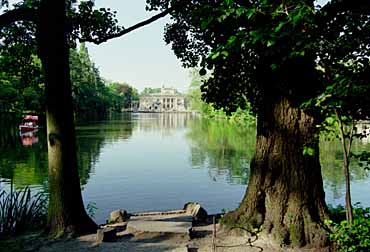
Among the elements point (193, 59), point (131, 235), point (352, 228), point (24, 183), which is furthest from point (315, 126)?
point (24, 183)

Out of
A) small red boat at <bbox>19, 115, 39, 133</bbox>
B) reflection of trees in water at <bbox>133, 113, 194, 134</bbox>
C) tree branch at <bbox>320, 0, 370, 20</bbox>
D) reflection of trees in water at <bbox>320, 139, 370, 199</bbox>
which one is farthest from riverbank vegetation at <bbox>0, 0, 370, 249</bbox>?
reflection of trees in water at <bbox>133, 113, 194, 134</bbox>

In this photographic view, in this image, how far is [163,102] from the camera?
133 m

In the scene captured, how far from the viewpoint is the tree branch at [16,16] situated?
5809 mm

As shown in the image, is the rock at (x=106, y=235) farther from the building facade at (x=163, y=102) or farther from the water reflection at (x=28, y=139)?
the building facade at (x=163, y=102)

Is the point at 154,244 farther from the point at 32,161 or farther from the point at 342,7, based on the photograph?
the point at 32,161

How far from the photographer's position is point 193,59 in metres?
8.46

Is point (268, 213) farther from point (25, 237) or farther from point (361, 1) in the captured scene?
point (25, 237)

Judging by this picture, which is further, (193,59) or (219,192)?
(219,192)

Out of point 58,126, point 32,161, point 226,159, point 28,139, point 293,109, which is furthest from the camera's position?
point 28,139

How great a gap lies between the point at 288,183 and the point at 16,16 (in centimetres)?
433

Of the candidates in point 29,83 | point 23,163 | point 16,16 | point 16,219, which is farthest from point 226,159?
point 16,16

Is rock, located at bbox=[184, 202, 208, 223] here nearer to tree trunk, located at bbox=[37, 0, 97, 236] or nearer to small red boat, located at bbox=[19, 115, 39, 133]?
tree trunk, located at bbox=[37, 0, 97, 236]

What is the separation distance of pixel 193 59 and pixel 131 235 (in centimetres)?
403

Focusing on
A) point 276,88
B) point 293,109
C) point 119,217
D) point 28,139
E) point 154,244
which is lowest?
point 28,139
